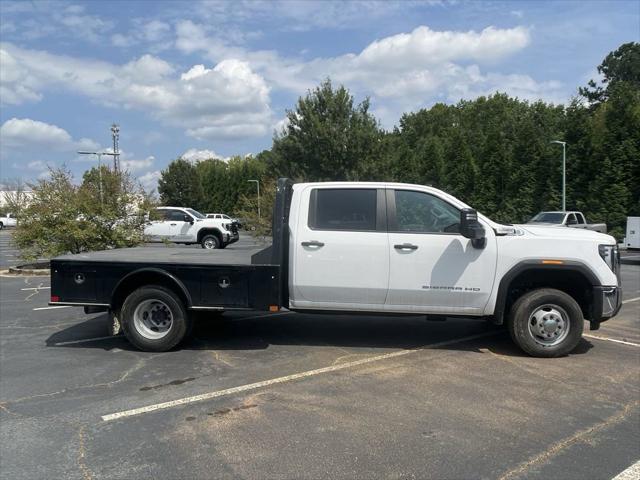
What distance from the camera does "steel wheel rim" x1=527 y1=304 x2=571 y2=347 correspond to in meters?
6.11

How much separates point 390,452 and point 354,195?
3.24 metres

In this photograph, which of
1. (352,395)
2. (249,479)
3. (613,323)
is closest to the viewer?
(249,479)

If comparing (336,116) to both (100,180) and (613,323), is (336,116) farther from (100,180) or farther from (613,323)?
(613,323)

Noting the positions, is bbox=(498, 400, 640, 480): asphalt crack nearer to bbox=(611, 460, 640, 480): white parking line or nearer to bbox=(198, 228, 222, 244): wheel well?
bbox=(611, 460, 640, 480): white parking line

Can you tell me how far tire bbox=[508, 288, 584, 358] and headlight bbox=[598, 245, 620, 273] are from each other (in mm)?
577

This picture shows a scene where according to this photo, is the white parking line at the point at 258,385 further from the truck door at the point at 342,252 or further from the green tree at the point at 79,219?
the green tree at the point at 79,219

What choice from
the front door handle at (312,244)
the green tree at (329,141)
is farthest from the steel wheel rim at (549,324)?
the green tree at (329,141)

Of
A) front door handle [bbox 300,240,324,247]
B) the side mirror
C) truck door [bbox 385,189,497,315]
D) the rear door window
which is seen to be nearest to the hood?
truck door [bbox 385,189,497,315]

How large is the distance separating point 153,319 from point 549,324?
4654 millimetres

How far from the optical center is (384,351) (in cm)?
648

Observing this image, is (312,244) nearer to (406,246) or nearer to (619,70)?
(406,246)

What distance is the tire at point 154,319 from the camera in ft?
20.9

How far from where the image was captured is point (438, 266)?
6.05m

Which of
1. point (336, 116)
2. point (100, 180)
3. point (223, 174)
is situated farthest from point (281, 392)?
point (223, 174)
